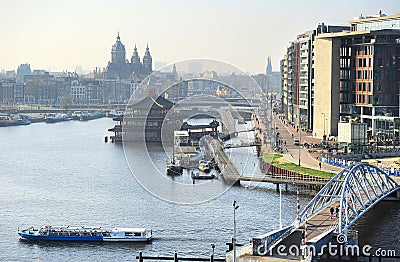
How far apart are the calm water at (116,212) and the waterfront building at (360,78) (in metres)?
7.84

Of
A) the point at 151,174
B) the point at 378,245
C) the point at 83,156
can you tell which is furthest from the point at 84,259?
the point at 83,156

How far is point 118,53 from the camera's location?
13775 centimetres

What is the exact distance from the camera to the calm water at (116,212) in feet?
63.7

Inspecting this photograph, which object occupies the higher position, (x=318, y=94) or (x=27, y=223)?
(x=318, y=94)

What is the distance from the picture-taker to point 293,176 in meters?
28.6

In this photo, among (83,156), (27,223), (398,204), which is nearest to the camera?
(27,223)

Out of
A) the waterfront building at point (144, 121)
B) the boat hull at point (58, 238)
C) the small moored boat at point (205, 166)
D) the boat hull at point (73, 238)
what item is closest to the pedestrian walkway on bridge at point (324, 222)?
the boat hull at point (73, 238)

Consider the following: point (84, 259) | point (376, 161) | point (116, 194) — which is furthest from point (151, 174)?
point (84, 259)

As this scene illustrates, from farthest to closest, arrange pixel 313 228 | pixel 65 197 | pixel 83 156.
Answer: pixel 83 156 → pixel 65 197 → pixel 313 228

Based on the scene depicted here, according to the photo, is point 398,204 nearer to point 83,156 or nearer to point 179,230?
point 179,230

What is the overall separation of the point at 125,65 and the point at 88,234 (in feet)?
380

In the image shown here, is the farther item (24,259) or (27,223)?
(27,223)

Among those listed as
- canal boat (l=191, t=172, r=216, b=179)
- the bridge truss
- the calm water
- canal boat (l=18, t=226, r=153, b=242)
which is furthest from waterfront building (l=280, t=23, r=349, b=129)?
canal boat (l=18, t=226, r=153, b=242)

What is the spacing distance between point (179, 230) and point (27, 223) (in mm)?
4520
